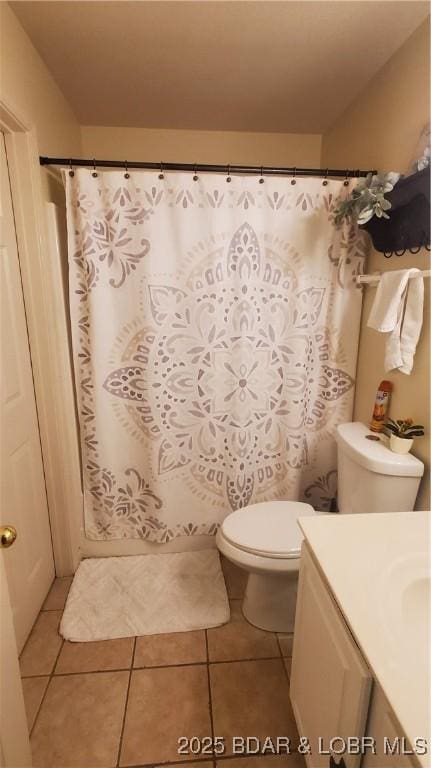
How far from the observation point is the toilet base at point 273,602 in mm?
1532

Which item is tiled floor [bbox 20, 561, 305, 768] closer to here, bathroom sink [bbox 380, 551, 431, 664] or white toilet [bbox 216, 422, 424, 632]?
white toilet [bbox 216, 422, 424, 632]

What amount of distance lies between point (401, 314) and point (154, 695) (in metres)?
1.57

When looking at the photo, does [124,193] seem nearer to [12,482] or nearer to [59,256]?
[59,256]

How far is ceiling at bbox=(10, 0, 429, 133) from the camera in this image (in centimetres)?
123

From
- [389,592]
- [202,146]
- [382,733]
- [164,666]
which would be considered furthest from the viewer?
[202,146]

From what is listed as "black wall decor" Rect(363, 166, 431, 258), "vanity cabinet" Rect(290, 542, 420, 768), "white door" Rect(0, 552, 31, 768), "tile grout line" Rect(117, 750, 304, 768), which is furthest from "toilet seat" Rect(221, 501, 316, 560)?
"black wall decor" Rect(363, 166, 431, 258)

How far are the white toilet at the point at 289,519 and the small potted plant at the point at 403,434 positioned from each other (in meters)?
0.03

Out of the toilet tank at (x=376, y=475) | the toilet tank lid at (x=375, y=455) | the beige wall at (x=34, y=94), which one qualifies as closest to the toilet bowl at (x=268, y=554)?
the toilet tank at (x=376, y=475)

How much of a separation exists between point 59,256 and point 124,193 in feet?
1.23

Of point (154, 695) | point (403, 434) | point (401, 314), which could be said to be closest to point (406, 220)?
point (401, 314)

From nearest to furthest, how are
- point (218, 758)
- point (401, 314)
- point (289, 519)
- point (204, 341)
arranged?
1. point (218, 758)
2. point (401, 314)
3. point (289, 519)
4. point (204, 341)

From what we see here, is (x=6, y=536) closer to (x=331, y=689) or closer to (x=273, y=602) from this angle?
(x=331, y=689)

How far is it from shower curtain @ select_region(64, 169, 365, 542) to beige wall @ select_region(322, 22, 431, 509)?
10 centimetres

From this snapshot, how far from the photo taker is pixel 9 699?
0.84 m
